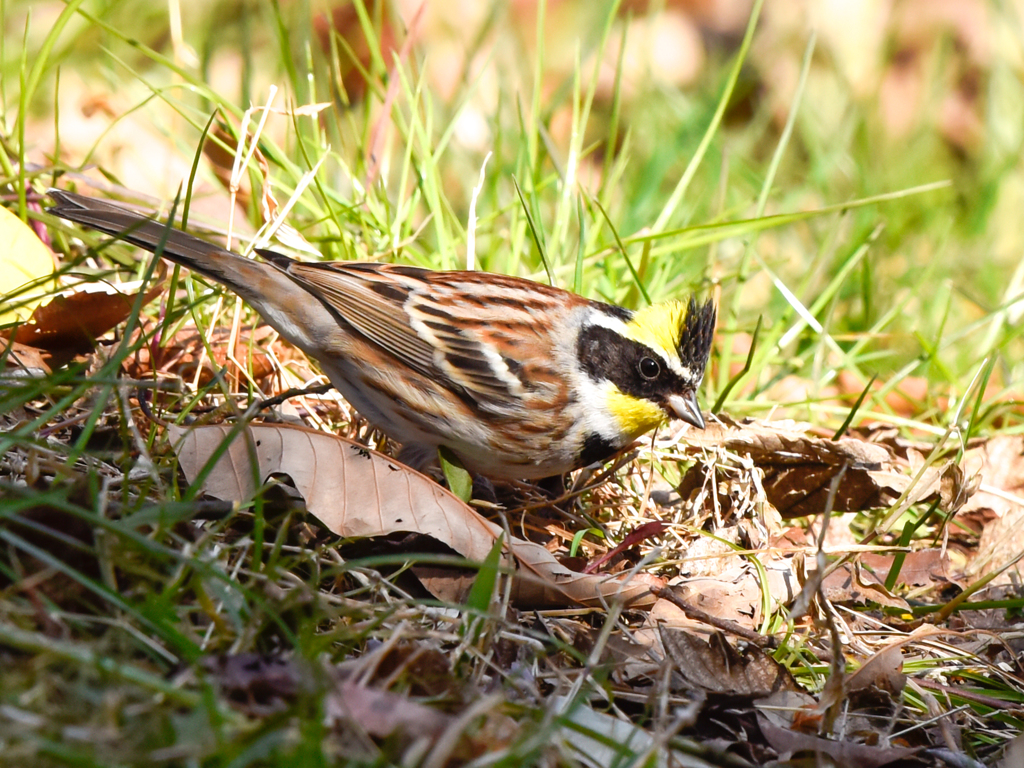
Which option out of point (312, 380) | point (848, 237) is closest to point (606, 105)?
point (848, 237)

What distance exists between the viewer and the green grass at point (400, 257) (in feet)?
7.57

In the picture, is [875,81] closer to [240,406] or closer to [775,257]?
[775,257]

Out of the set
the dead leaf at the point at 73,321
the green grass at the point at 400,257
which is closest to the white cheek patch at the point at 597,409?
the green grass at the point at 400,257

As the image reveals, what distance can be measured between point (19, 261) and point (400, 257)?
5.41 feet

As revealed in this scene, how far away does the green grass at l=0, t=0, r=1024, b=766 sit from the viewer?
2309 mm

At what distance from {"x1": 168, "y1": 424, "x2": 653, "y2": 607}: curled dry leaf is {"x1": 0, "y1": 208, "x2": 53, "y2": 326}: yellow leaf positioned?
98cm

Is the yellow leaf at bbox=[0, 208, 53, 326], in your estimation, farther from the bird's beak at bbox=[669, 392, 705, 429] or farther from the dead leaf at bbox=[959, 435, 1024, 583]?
the dead leaf at bbox=[959, 435, 1024, 583]

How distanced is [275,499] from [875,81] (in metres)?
7.47

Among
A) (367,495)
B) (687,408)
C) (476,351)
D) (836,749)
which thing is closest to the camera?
(836,749)

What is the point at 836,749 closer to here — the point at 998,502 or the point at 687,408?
the point at 687,408

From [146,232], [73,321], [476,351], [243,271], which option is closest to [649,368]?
[476,351]

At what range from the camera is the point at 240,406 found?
4.11 meters

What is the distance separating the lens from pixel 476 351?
13.8 ft

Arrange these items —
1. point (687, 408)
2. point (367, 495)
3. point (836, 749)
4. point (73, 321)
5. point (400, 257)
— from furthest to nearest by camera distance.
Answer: point (400, 257)
point (687, 408)
point (73, 321)
point (367, 495)
point (836, 749)
